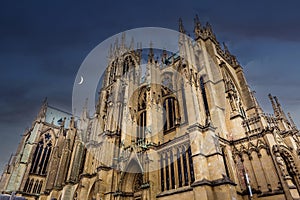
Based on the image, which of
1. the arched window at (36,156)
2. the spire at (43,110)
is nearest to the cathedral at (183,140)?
the arched window at (36,156)

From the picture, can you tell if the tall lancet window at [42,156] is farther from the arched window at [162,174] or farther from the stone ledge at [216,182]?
the stone ledge at [216,182]

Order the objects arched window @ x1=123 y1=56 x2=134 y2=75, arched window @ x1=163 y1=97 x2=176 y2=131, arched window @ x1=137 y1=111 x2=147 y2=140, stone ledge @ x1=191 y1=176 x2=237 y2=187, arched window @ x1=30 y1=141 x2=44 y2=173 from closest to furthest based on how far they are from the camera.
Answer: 1. stone ledge @ x1=191 y1=176 x2=237 y2=187
2. arched window @ x1=163 y1=97 x2=176 y2=131
3. arched window @ x1=137 y1=111 x2=147 y2=140
4. arched window @ x1=123 y1=56 x2=134 y2=75
5. arched window @ x1=30 y1=141 x2=44 y2=173

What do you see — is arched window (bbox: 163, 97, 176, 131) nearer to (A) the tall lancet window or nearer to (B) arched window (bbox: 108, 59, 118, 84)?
(B) arched window (bbox: 108, 59, 118, 84)

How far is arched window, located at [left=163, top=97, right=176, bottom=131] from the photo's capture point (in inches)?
863

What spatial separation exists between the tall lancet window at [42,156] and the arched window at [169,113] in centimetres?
3205

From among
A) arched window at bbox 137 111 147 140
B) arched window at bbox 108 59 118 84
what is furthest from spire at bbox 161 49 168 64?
arched window at bbox 137 111 147 140

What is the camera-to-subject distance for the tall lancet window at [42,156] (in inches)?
1612

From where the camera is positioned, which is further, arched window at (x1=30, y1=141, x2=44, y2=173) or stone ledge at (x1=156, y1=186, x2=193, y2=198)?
arched window at (x1=30, y1=141, x2=44, y2=173)

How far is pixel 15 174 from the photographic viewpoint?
123 ft

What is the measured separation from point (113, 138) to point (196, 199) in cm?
1402

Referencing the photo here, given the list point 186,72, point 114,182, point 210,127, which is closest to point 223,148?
point 210,127

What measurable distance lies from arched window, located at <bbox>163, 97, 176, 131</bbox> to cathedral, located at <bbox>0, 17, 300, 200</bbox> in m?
0.12

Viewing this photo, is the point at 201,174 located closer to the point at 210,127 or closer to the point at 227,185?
the point at 227,185

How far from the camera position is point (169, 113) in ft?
75.8
